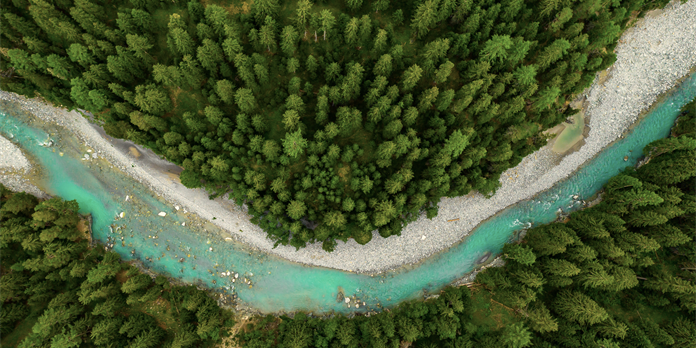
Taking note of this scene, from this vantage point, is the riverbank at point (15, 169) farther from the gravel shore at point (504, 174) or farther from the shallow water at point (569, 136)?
the shallow water at point (569, 136)

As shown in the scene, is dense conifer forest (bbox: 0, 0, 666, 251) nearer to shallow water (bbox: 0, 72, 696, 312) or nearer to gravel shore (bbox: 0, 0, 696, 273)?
gravel shore (bbox: 0, 0, 696, 273)

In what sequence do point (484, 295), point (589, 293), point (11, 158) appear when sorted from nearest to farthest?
point (589, 293) < point (484, 295) < point (11, 158)

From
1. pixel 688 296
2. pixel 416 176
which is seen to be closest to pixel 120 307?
pixel 416 176

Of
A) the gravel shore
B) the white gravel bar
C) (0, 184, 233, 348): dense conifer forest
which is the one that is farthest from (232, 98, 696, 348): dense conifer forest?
the white gravel bar

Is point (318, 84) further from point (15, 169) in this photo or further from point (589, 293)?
point (15, 169)

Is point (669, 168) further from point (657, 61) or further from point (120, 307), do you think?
point (120, 307)

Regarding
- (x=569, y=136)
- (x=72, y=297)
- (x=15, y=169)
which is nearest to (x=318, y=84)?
(x=569, y=136)
